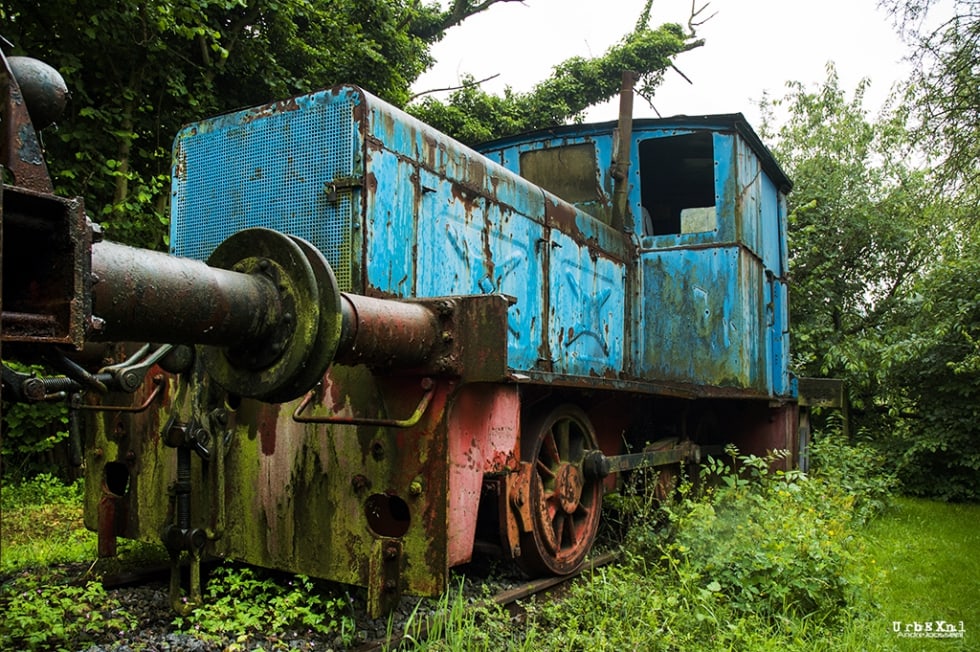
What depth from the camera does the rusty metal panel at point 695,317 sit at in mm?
6305

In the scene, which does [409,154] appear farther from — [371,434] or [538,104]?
[538,104]

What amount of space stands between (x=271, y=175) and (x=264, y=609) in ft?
7.04

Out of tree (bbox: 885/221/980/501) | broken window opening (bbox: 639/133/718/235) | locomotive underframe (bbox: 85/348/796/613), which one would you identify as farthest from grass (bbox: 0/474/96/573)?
tree (bbox: 885/221/980/501)

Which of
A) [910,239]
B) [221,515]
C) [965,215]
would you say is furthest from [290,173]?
[910,239]

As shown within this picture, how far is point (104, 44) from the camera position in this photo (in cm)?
732

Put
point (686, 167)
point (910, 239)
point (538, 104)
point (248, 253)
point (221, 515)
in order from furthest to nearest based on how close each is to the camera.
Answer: point (538, 104) → point (910, 239) → point (686, 167) → point (221, 515) → point (248, 253)

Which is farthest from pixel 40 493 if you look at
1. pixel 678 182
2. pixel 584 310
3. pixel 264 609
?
pixel 678 182

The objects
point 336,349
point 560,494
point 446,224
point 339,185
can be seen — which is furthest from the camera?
point 560,494

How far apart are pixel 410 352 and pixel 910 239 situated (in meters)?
14.2

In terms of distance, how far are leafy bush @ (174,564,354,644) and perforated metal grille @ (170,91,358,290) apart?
1.51 metres

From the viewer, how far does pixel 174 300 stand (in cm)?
208

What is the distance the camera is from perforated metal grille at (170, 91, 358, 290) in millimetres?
3760

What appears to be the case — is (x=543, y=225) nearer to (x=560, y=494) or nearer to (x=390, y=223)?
(x=390, y=223)

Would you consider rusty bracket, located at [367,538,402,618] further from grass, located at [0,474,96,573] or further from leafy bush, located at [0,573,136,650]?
grass, located at [0,474,96,573]
